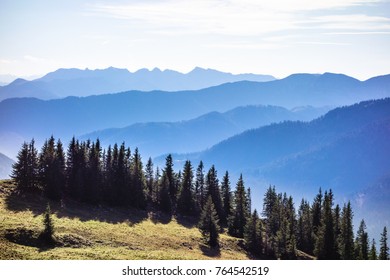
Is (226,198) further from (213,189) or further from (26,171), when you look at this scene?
(26,171)

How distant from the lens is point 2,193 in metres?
82.5

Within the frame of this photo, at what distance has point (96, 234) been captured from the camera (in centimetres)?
6931

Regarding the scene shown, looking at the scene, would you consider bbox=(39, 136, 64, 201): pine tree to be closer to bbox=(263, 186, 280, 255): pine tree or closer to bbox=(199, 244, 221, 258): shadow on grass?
bbox=(199, 244, 221, 258): shadow on grass

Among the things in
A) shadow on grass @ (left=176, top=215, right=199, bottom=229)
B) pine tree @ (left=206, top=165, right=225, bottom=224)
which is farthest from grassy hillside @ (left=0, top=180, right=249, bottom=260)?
pine tree @ (left=206, top=165, right=225, bottom=224)

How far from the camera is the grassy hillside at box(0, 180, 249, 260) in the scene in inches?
2212

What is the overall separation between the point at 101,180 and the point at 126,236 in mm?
27563

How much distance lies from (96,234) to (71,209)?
17805 mm

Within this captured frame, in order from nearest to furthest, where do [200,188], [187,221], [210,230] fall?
[210,230] < [187,221] < [200,188]

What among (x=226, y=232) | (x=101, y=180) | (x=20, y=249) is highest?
(x=101, y=180)

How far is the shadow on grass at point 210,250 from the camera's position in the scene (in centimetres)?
7464

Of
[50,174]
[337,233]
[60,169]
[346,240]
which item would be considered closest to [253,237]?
[346,240]

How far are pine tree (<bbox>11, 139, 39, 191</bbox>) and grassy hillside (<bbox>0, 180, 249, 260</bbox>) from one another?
6.95ft
